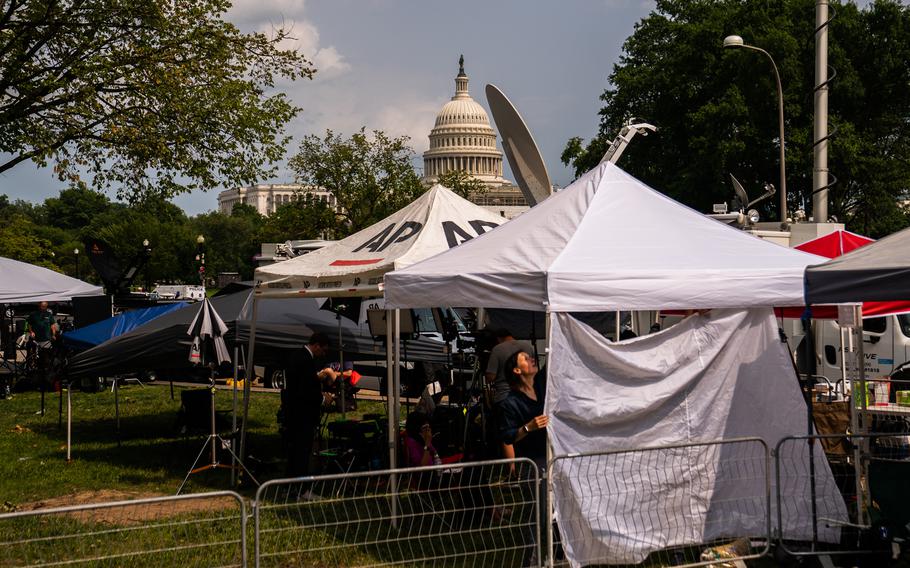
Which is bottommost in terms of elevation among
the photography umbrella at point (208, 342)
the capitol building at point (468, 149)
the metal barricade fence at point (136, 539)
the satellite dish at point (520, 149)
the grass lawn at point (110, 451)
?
the grass lawn at point (110, 451)

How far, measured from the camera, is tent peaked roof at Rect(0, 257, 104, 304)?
72.1 feet

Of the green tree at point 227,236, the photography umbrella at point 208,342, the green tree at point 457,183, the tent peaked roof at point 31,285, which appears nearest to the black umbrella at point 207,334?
the photography umbrella at point 208,342

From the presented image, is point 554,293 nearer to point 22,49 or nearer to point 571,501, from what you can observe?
point 571,501

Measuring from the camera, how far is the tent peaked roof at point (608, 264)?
25.0 feet

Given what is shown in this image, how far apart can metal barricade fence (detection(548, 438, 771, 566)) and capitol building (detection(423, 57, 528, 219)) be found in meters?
136

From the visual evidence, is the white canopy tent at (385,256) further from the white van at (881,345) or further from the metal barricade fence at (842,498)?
the white van at (881,345)

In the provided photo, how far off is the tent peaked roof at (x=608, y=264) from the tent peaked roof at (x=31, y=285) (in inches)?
625

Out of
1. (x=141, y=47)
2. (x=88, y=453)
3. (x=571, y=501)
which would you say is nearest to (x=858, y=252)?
(x=571, y=501)

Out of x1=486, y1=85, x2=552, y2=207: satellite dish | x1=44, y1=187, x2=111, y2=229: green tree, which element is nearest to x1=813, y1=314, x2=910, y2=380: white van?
x1=486, y1=85, x2=552, y2=207: satellite dish

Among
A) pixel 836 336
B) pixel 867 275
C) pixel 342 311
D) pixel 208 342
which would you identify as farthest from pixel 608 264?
pixel 836 336

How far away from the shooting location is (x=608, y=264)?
7.79 meters

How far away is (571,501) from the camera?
729 centimetres

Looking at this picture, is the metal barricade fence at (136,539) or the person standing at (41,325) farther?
the person standing at (41,325)

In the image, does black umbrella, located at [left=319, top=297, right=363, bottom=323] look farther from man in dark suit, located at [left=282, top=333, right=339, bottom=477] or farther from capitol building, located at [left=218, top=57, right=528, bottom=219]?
capitol building, located at [left=218, top=57, right=528, bottom=219]
